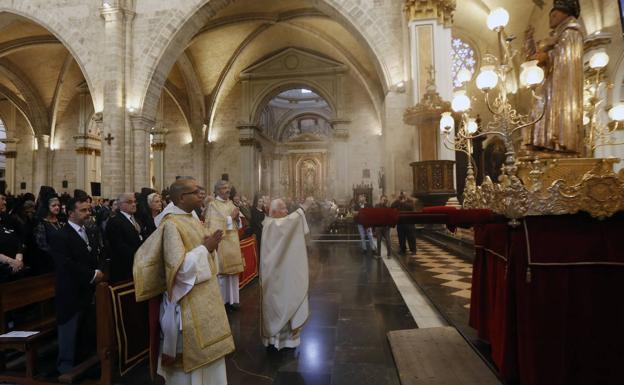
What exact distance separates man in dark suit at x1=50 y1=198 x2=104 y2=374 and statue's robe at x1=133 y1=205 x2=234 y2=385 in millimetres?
1135

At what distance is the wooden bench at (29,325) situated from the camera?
280 centimetres

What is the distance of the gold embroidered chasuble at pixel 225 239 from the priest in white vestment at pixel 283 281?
1.37m

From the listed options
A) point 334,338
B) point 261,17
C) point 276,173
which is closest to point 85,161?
point 261,17

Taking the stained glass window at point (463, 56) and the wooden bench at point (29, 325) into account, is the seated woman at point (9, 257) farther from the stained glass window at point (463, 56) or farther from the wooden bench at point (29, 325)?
the stained glass window at point (463, 56)

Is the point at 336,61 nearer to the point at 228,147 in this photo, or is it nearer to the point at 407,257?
the point at 228,147

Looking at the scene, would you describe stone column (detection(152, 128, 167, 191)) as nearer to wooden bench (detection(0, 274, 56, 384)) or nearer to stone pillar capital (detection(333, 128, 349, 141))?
stone pillar capital (detection(333, 128, 349, 141))

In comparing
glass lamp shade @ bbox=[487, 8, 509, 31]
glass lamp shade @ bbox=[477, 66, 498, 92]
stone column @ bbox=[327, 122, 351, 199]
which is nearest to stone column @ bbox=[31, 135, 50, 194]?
stone column @ bbox=[327, 122, 351, 199]

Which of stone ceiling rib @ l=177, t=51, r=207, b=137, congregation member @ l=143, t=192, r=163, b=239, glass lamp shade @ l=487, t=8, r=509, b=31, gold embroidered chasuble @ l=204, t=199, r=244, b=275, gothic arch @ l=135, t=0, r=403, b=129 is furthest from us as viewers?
stone ceiling rib @ l=177, t=51, r=207, b=137

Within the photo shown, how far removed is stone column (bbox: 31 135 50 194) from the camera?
61.6 feet

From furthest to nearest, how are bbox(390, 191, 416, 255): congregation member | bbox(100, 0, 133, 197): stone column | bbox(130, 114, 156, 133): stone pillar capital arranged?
bbox(130, 114, 156, 133): stone pillar capital < bbox(100, 0, 133, 197): stone column < bbox(390, 191, 416, 255): congregation member

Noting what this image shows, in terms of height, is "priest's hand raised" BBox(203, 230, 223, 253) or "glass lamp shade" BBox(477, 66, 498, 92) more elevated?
"glass lamp shade" BBox(477, 66, 498, 92)

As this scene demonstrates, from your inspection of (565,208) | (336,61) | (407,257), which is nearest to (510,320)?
(565,208)

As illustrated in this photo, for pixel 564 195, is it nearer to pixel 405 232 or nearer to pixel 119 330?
pixel 119 330

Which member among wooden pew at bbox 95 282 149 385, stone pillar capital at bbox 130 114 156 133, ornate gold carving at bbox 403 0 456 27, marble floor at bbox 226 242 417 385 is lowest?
marble floor at bbox 226 242 417 385
